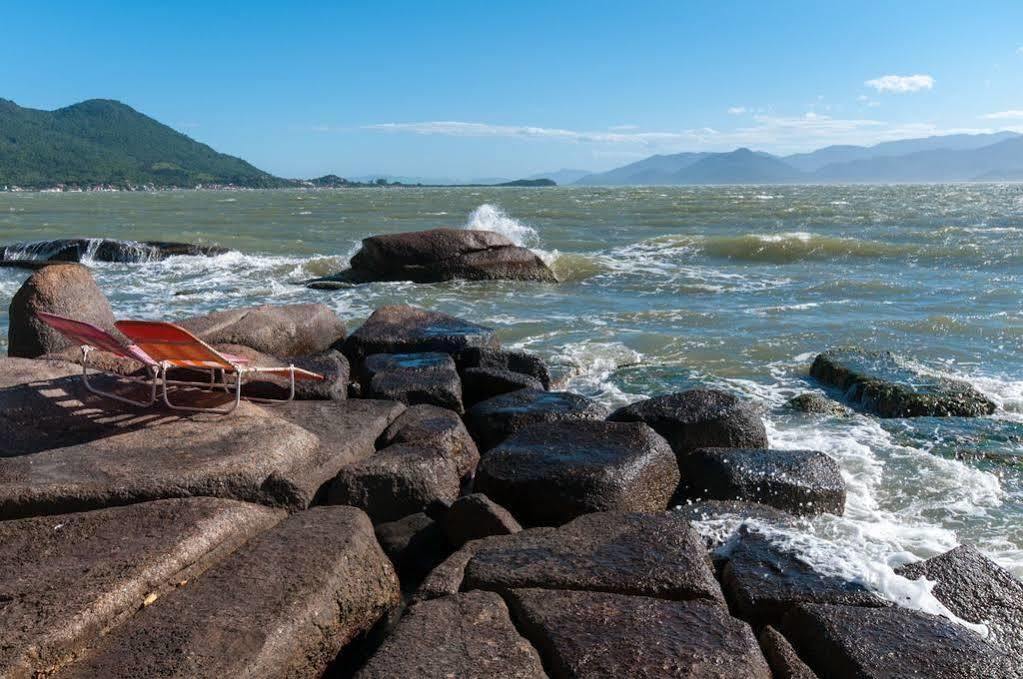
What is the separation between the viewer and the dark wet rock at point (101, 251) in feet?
65.6

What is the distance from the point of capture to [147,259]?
20.2 metres

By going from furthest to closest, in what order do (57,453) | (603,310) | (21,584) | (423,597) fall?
(603,310), (57,453), (423,597), (21,584)

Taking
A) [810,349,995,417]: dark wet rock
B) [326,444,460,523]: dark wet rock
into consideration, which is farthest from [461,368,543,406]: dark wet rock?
[810,349,995,417]: dark wet rock

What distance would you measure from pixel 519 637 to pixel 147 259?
19.7 m

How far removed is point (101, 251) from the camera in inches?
803

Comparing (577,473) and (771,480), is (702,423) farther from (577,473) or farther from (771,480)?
(577,473)

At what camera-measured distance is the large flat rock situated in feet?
12.9

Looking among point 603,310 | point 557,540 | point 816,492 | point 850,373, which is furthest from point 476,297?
point 557,540

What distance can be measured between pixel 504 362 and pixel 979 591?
16.1 feet

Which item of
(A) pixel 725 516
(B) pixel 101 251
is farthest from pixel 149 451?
(B) pixel 101 251

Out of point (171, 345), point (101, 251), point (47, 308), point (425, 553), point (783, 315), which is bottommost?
point (783, 315)

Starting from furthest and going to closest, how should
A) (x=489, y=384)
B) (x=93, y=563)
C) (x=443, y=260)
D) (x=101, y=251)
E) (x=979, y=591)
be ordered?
(x=101, y=251) → (x=443, y=260) → (x=489, y=384) → (x=979, y=591) → (x=93, y=563)

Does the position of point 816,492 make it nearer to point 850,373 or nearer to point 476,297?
point 850,373

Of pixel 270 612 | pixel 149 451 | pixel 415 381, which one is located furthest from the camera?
pixel 415 381
